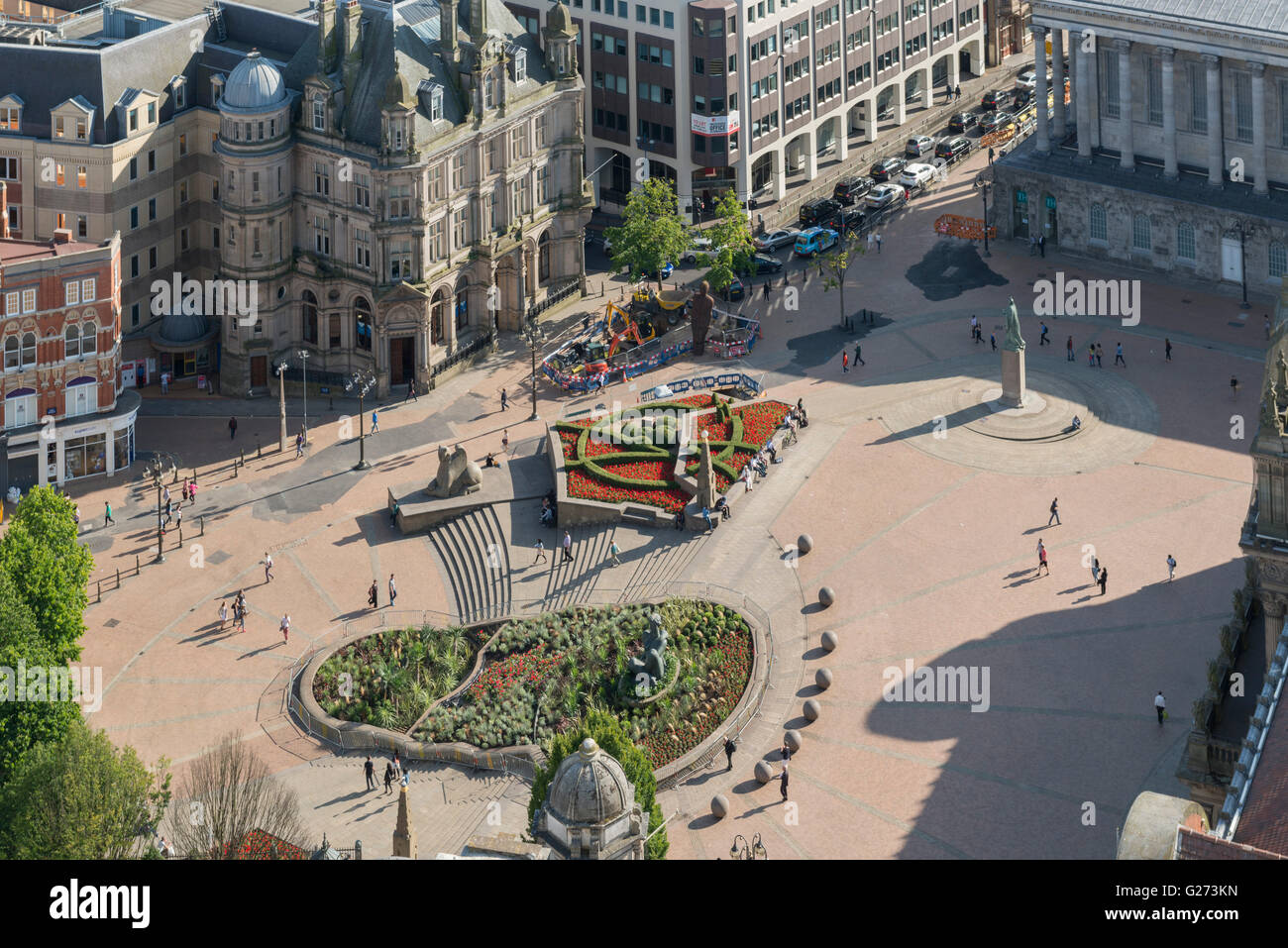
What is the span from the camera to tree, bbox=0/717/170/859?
292 ft

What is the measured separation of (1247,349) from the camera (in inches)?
5782

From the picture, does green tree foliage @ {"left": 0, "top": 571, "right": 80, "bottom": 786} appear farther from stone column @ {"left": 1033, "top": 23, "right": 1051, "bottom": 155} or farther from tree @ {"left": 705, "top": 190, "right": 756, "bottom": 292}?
stone column @ {"left": 1033, "top": 23, "right": 1051, "bottom": 155}

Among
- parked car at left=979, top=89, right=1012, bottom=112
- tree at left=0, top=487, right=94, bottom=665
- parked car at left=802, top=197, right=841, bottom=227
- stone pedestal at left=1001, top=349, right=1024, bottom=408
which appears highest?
parked car at left=979, top=89, right=1012, bottom=112

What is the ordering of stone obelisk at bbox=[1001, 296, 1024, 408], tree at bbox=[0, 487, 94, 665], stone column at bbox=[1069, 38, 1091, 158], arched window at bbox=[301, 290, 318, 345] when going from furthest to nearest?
1. stone column at bbox=[1069, 38, 1091, 158]
2. arched window at bbox=[301, 290, 318, 345]
3. stone obelisk at bbox=[1001, 296, 1024, 408]
4. tree at bbox=[0, 487, 94, 665]

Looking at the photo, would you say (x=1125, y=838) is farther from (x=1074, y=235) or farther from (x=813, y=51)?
(x=813, y=51)

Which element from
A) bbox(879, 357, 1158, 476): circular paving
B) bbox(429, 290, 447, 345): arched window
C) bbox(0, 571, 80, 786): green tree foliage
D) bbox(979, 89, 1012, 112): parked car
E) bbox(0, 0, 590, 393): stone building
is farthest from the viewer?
bbox(979, 89, 1012, 112): parked car

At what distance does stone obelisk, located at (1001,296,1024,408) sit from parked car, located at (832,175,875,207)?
3821 cm

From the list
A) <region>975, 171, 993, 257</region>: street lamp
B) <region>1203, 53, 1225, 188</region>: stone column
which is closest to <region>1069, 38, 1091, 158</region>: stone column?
<region>975, 171, 993, 257</region>: street lamp

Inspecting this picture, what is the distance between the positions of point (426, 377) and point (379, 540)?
71.5ft

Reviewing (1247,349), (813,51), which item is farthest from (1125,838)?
(813,51)

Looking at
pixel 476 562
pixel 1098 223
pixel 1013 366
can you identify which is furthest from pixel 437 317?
pixel 1098 223

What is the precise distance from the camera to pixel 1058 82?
167 metres

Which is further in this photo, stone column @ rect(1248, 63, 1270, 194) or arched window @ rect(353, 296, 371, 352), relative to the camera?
stone column @ rect(1248, 63, 1270, 194)

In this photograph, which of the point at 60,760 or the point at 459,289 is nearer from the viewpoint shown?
the point at 60,760
